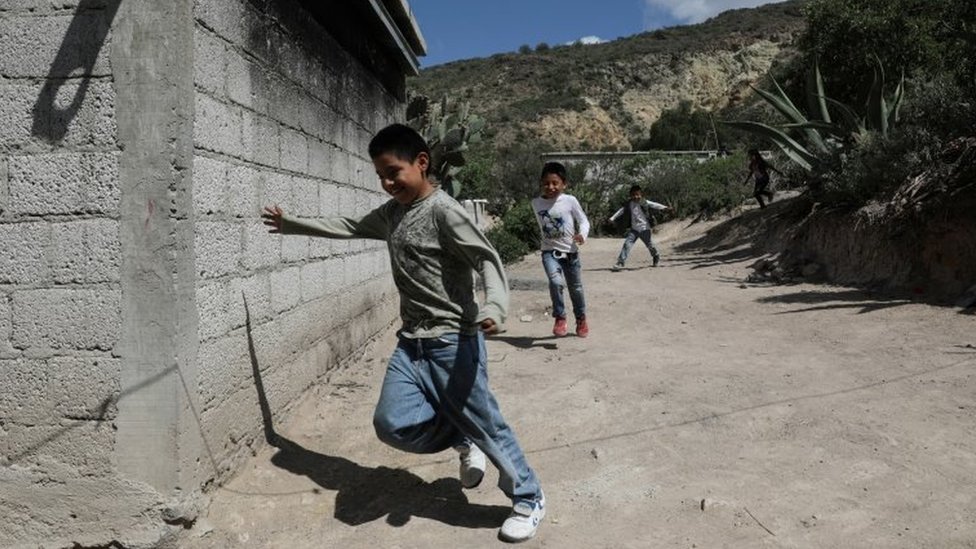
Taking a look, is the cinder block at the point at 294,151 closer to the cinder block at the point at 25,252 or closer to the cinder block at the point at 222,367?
the cinder block at the point at 222,367

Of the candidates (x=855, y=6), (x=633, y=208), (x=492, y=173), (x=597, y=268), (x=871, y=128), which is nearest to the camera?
(x=871, y=128)

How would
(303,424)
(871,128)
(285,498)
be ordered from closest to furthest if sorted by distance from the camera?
(285,498) → (303,424) → (871,128)

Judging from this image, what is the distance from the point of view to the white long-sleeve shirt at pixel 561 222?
605 centimetres

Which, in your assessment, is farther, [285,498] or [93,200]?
[285,498]

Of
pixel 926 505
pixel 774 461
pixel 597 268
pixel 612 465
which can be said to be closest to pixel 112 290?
pixel 612 465

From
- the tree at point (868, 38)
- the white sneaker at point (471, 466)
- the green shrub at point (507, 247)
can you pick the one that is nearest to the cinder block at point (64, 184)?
the white sneaker at point (471, 466)

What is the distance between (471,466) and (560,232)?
3.26 meters

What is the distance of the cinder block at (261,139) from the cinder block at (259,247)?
34 cm

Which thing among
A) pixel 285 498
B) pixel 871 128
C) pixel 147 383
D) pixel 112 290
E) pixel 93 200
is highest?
pixel 871 128

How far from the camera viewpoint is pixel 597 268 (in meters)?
13.1

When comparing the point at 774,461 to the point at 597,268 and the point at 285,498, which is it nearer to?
the point at 285,498

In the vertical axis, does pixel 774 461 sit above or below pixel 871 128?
below

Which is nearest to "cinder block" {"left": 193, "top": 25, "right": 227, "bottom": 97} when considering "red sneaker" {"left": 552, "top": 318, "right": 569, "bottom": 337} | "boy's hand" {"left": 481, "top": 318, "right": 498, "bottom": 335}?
"boy's hand" {"left": 481, "top": 318, "right": 498, "bottom": 335}

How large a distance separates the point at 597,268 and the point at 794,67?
1041 centimetres
